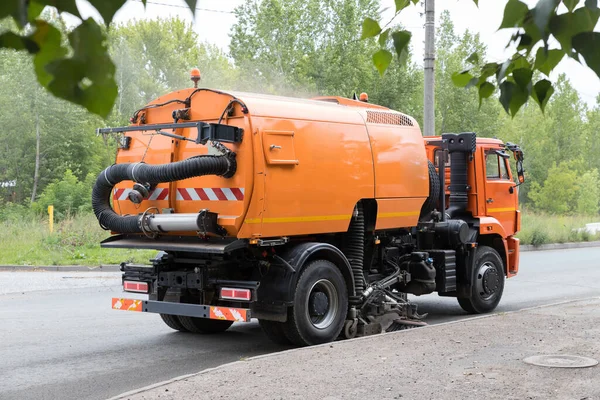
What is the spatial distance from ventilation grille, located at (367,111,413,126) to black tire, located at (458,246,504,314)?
235 cm

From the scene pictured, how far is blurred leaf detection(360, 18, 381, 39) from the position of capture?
11.7ft

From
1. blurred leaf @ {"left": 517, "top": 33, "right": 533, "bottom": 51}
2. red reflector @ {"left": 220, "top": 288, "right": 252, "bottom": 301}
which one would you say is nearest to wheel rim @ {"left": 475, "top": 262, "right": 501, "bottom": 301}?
red reflector @ {"left": 220, "top": 288, "right": 252, "bottom": 301}

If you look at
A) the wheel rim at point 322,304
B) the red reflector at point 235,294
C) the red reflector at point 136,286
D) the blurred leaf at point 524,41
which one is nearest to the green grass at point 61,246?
the red reflector at point 136,286

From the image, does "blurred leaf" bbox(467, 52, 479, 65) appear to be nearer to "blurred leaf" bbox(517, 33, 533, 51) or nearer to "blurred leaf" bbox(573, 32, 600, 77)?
"blurred leaf" bbox(517, 33, 533, 51)

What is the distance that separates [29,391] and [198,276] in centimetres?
221

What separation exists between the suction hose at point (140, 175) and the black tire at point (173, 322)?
136cm

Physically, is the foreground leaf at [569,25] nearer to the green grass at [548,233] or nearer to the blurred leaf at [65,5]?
the blurred leaf at [65,5]

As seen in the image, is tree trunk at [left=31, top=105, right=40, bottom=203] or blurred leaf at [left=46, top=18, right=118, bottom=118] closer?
blurred leaf at [left=46, top=18, right=118, bottom=118]

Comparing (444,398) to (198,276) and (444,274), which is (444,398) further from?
(444,274)

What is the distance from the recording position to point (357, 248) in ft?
30.8

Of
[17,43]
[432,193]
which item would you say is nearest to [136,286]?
[432,193]

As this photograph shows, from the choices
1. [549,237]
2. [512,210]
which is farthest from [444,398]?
[549,237]

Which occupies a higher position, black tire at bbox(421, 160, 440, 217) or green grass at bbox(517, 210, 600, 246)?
black tire at bbox(421, 160, 440, 217)

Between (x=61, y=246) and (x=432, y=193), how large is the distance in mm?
11975
